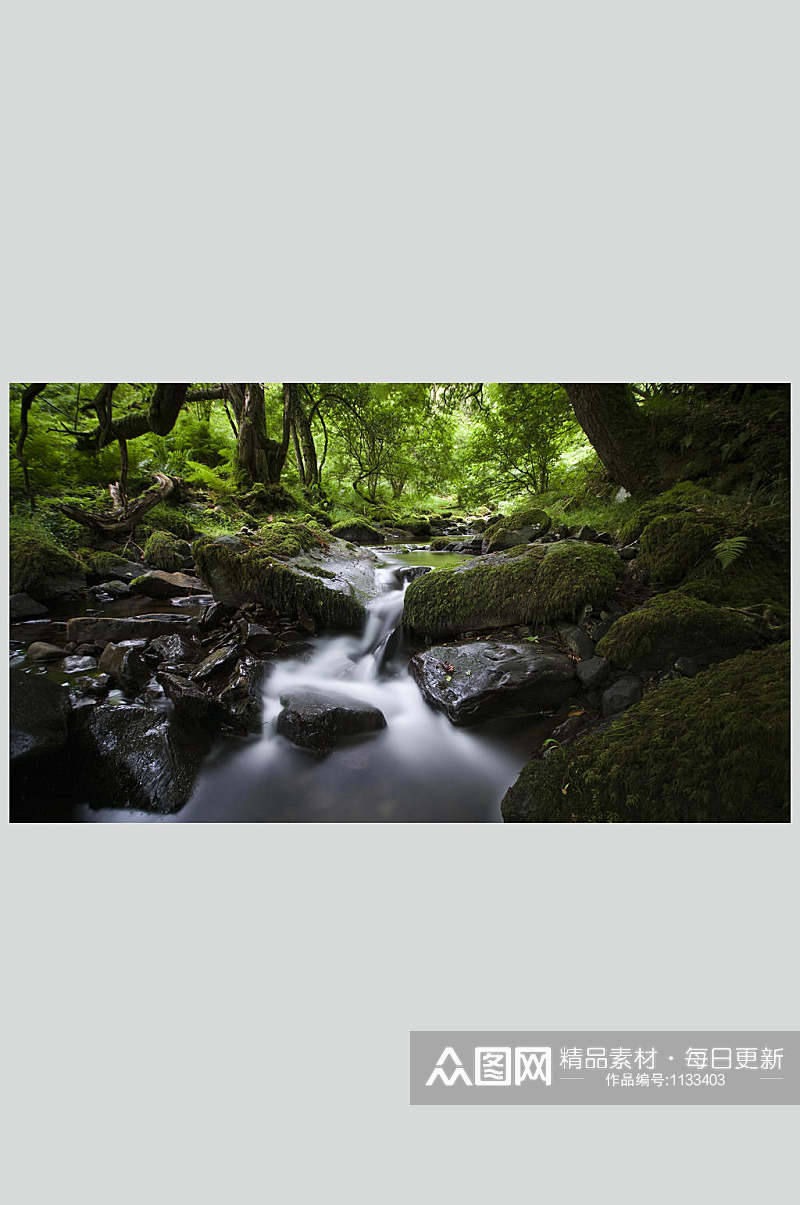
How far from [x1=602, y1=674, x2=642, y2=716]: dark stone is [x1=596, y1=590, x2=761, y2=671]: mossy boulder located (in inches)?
4.3

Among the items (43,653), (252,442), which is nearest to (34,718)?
(43,653)

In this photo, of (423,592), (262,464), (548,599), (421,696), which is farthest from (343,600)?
(262,464)

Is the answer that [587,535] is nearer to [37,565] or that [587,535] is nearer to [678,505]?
[678,505]

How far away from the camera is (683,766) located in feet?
6.34

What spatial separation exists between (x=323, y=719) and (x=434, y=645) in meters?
1.22

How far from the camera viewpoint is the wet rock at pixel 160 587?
4977 mm

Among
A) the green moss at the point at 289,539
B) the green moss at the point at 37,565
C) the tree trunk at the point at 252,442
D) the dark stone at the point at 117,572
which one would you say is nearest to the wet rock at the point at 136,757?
the green moss at the point at 289,539

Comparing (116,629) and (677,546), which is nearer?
(677,546)

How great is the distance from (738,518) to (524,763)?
247 centimetres

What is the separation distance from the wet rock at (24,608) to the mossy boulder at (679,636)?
17.6 feet

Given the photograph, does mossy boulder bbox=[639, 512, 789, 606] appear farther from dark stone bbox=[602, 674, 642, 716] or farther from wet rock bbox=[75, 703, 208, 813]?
wet rock bbox=[75, 703, 208, 813]

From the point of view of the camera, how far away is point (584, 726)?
2498mm

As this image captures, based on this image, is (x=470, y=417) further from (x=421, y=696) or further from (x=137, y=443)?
(x=137, y=443)

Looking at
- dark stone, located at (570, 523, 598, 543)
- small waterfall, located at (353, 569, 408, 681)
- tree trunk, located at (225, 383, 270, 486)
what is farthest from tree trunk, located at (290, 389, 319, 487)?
dark stone, located at (570, 523, 598, 543)
